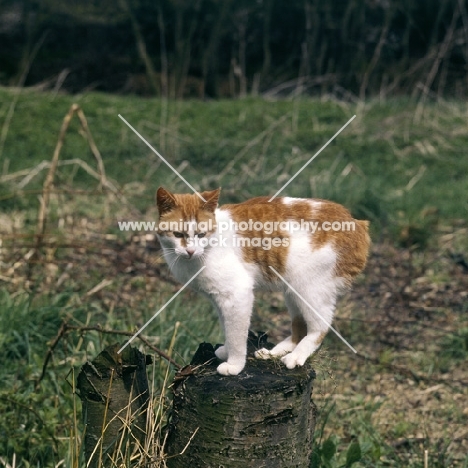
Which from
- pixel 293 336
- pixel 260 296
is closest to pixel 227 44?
pixel 260 296

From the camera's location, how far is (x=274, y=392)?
2.17m

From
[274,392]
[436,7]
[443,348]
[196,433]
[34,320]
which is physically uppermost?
[436,7]

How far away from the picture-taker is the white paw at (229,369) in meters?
2.28

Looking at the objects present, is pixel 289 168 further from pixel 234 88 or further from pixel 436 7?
pixel 436 7

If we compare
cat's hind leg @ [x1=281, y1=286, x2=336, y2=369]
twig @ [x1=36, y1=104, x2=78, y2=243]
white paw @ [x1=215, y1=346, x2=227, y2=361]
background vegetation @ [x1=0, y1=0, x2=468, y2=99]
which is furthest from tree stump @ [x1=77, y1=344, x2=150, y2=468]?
background vegetation @ [x1=0, y1=0, x2=468, y2=99]

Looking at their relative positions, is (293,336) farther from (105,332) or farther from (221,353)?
(105,332)

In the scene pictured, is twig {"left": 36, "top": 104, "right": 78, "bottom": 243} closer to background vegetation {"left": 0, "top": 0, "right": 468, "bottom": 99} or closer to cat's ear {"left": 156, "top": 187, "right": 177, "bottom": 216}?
cat's ear {"left": 156, "top": 187, "right": 177, "bottom": 216}

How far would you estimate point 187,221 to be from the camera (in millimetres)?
2266

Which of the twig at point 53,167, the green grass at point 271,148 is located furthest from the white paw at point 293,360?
the green grass at point 271,148

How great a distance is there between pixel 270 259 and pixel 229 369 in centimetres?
39

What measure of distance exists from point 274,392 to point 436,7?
8.78 metres

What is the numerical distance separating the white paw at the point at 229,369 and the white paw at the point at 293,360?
16 cm

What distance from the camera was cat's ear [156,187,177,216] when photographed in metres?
2.22

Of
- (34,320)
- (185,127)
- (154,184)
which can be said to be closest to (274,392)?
(34,320)
